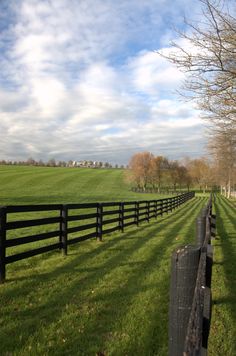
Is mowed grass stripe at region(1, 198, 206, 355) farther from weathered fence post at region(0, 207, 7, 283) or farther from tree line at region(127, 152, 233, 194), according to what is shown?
tree line at region(127, 152, 233, 194)

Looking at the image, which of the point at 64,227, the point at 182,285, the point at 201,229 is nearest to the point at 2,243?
the point at 64,227

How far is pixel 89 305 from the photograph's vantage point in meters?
5.39

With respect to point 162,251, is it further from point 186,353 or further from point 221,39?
point 186,353

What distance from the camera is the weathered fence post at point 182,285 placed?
7.68ft

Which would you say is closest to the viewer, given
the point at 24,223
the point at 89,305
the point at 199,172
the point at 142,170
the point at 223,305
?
the point at 89,305

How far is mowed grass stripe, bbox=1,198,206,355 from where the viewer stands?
13.5 ft

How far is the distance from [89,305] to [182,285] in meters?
3.34

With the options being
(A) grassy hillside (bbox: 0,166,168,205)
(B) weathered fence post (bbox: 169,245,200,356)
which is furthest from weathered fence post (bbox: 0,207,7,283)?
(A) grassy hillside (bbox: 0,166,168,205)

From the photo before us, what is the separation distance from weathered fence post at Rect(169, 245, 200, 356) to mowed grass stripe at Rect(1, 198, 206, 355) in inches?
74.0

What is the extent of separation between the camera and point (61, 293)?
588cm

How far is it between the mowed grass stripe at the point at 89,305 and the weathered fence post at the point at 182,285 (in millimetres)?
1879

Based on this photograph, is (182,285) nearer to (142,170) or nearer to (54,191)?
(54,191)

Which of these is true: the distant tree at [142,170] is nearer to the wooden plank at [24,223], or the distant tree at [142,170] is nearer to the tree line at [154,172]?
the tree line at [154,172]

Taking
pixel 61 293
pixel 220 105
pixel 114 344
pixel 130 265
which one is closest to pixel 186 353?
pixel 114 344
